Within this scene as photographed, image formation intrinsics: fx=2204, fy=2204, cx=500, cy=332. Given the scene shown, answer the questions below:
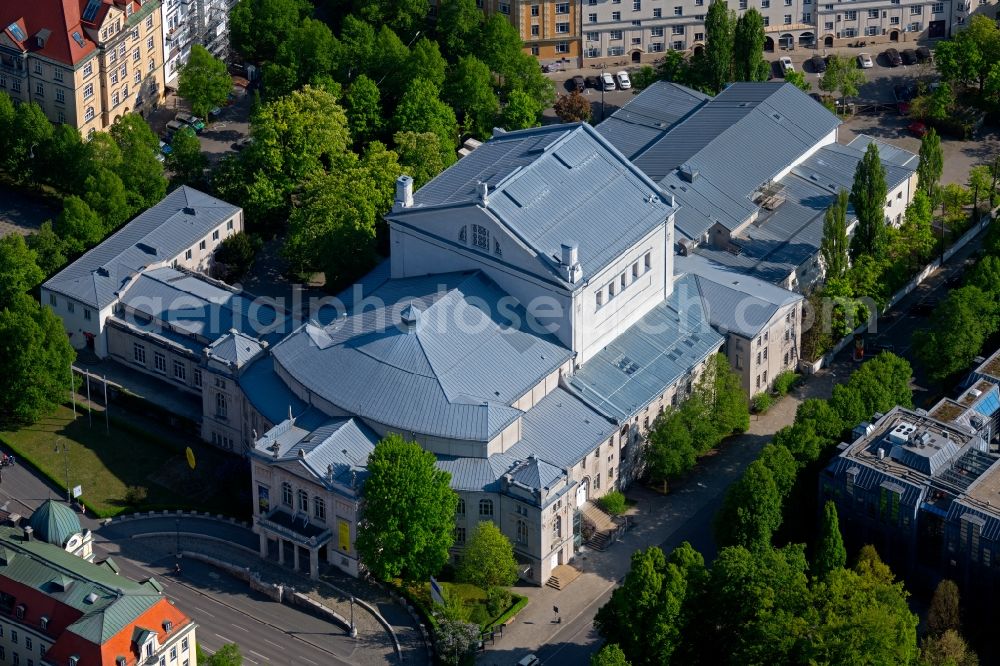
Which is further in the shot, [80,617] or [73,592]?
[73,592]

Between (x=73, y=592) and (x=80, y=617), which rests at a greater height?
(x=73, y=592)

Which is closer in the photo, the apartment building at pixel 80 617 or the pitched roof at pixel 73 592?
the apartment building at pixel 80 617

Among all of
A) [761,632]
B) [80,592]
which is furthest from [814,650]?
[80,592]

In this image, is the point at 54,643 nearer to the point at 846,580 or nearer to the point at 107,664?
the point at 107,664

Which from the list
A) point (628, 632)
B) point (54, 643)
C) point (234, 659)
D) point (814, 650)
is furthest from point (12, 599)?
point (814, 650)

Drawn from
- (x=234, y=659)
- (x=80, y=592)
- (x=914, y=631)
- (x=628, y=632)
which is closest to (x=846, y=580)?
(x=914, y=631)

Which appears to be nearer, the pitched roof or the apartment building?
the apartment building

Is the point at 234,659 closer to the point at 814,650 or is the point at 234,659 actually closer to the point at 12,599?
the point at 12,599
